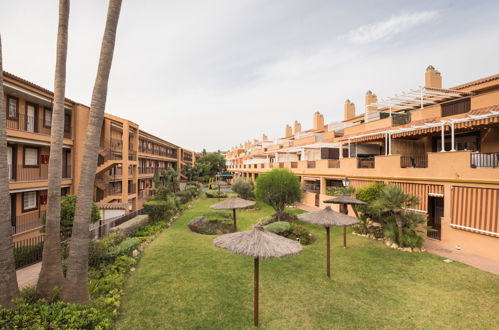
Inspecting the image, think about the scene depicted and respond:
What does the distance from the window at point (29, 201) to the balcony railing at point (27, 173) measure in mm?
1036

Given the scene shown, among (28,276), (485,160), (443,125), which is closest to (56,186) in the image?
(28,276)

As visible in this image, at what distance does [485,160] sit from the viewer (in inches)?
441

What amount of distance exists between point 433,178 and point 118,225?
18996 millimetres

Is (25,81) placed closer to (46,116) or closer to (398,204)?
(46,116)

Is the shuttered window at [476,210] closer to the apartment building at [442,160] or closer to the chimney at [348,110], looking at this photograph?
the apartment building at [442,160]

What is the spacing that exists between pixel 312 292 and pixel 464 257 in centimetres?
815

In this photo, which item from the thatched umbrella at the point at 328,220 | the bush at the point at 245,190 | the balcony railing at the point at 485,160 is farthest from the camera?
the bush at the point at 245,190

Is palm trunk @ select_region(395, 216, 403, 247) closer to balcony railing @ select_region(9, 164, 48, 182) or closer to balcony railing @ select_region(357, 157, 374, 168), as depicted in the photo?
balcony railing @ select_region(357, 157, 374, 168)

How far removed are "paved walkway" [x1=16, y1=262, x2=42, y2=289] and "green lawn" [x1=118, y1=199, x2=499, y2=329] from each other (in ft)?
11.5

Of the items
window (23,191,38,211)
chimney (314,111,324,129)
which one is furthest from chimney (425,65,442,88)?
window (23,191,38,211)

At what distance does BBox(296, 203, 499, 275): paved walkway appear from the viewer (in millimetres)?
9320

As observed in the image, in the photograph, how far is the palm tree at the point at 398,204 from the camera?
11180 mm

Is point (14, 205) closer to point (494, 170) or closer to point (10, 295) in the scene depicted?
point (10, 295)

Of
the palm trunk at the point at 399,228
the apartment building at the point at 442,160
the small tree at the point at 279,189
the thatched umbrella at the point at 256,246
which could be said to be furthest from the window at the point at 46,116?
the palm trunk at the point at 399,228
